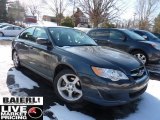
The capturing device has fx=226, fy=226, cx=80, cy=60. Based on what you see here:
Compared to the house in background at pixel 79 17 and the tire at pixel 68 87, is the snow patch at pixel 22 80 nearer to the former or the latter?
the tire at pixel 68 87

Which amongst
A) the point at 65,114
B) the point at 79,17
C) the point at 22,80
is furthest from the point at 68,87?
the point at 79,17

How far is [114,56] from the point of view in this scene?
4.46m

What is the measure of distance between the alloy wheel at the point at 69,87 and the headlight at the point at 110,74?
51 cm

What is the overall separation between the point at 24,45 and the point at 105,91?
124 inches

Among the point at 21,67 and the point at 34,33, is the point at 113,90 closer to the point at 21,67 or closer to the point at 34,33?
the point at 34,33

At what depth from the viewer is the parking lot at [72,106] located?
4082 mm

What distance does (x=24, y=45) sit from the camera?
610 centimetres

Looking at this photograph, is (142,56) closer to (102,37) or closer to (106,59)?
(102,37)

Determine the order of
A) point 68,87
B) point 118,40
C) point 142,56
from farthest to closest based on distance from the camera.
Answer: point 118,40, point 142,56, point 68,87

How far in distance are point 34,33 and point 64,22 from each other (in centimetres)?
2708

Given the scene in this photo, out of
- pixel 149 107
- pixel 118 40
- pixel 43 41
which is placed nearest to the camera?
pixel 149 107

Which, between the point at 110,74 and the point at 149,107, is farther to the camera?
the point at 149,107

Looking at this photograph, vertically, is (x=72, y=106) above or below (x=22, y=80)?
below

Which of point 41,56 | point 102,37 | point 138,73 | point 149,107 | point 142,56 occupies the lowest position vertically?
point 149,107
